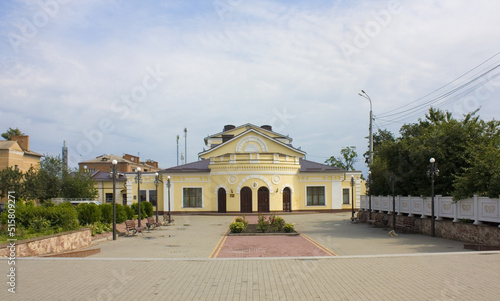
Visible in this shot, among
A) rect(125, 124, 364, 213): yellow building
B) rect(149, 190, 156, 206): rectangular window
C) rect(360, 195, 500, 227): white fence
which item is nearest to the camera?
rect(360, 195, 500, 227): white fence

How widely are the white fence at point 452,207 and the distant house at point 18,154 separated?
41.6 m

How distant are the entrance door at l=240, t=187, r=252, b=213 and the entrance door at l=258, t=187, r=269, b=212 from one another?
937mm

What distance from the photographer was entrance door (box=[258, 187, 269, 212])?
3825 centimetres

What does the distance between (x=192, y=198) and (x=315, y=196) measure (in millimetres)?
12158

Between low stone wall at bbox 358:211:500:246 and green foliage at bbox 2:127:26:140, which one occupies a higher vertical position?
green foliage at bbox 2:127:26:140

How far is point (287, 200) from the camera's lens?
39.4 m

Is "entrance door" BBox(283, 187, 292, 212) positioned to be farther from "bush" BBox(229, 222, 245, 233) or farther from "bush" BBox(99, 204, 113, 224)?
"bush" BBox(99, 204, 113, 224)

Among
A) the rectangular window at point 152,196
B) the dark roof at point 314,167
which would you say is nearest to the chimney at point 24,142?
the rectangular window at point 152,196

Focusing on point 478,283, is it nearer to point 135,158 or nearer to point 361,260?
point 361,260

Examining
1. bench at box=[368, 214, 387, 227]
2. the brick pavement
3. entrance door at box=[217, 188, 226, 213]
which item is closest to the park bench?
bench at box=[368, 214, 387, 227]

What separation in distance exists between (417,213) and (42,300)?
17.8m

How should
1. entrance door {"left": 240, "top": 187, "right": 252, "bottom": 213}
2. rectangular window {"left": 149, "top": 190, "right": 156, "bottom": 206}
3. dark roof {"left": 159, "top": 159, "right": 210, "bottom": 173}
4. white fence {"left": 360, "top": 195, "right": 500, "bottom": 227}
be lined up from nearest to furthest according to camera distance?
white fence {"left": 360, "top": 195, "right": 500, "bottom": 227}, entrance door {"left": 240, "top": 187, "right": 252, "bottom": 213}, dark roof {"left": 159, "top": 159, "right": 210, "bottom": 173}, rectangular window {"left": 149, "top": 190, "right": 156, "bottom": 206}

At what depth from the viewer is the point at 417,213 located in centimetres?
2034

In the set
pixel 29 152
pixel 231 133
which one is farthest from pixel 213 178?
pixel 29 152
